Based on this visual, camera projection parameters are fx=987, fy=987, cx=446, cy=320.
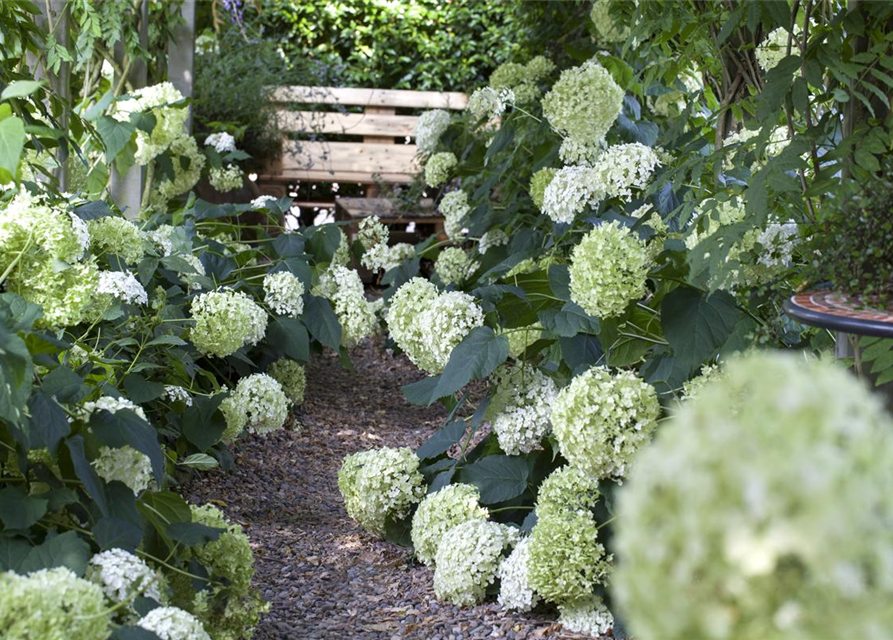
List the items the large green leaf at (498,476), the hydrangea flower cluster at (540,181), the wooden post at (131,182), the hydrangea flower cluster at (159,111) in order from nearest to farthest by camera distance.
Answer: the large green leaf at (498,476) → the hydrangea flower cluster at (540,181) → the hydrangea flower cluster at (159,111) → the wooden post at (131,182)

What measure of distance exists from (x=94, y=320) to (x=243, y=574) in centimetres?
76

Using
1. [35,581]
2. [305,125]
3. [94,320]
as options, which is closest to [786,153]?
[35,581]

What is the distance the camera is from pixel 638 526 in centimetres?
59

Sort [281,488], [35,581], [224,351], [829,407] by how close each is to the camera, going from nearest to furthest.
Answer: [829,407]
[35,581]
[224,351]
[281,488]

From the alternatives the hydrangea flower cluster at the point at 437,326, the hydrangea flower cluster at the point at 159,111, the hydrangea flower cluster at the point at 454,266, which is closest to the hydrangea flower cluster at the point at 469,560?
the hydrangea flower cluster at the point at 437,326

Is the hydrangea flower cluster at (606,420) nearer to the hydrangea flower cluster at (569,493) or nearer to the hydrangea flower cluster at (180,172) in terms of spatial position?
the hydrangea flower cluster at (569,493)

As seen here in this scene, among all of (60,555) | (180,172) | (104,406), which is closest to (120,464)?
(104,406)

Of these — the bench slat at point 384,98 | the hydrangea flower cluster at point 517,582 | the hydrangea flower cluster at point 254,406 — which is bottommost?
the hydrangea flower cluster at point 517,582

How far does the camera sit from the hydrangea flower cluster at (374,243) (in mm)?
4039

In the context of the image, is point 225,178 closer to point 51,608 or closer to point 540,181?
point 540,181

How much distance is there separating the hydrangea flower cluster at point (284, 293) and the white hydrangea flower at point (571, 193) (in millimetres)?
892

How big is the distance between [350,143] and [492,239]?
12.2ft

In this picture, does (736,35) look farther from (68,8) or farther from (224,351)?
(68,8)

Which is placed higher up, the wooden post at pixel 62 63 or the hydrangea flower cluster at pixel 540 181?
the wooden post at pixel 62 63
